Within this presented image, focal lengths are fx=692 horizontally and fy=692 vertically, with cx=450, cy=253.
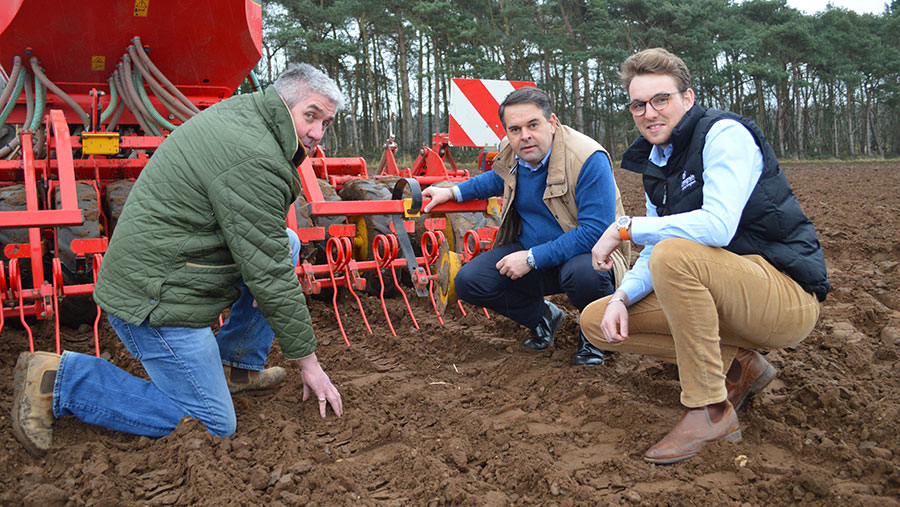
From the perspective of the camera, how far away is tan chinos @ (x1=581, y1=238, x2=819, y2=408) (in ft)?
7.75

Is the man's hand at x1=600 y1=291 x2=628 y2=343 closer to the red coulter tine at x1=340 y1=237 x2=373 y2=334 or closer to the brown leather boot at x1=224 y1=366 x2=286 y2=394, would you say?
the brown leather boot at x1=224 y1=366 x2=286 y2=394

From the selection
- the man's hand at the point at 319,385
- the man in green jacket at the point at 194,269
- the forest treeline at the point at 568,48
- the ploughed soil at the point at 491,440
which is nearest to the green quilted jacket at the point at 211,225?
the man in green jacket at the point at 194,269

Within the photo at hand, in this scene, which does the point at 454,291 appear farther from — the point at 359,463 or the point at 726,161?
the point at 726,161

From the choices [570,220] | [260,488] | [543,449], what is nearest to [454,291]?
[570,220]

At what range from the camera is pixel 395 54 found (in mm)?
30406

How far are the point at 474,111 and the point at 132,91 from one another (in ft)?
9.84

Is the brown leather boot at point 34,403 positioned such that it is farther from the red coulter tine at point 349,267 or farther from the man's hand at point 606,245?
the man's hand at point 606,245

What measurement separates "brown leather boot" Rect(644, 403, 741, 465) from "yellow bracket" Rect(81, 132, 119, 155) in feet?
10.6

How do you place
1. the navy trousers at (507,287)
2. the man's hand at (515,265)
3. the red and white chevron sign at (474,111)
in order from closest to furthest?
the man's hand at (515,265), the navy trousers at (507,287), the red and white chevron sign at (474,111)

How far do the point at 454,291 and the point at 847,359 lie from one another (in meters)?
1.97

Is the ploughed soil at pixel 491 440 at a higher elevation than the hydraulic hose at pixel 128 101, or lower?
lower

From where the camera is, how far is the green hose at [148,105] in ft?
14.3

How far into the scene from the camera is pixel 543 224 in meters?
3.57

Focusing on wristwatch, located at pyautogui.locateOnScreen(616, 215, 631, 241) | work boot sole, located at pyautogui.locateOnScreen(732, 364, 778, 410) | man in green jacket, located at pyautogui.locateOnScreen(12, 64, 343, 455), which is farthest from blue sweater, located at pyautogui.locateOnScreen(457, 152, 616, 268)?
man in green jacket, located at pyautogui.locateOnScreen(12, 64, 343, 455)
